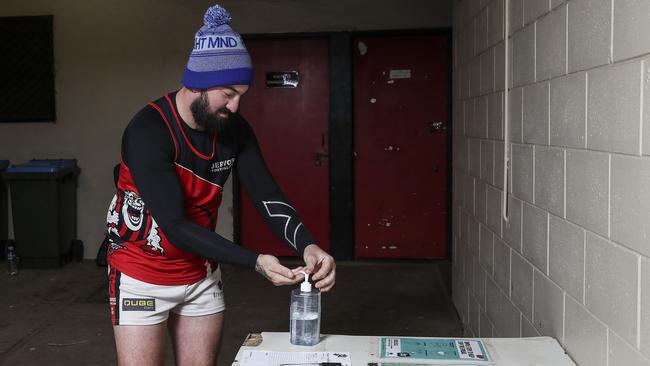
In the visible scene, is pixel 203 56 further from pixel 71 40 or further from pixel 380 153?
pixel 71 40

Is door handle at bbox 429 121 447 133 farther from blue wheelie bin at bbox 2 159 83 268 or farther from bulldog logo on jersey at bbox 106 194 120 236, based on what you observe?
bulldog logo on jersey at bbox 106 194 120 236

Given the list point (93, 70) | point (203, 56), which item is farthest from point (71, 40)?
point (203, 56)

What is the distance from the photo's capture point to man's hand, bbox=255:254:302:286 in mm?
1891

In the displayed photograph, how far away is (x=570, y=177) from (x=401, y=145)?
4011 mm

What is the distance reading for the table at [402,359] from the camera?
173 centimetres

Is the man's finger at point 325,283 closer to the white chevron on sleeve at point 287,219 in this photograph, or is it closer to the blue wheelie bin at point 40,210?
the white chevron on sleeve at point 287,219

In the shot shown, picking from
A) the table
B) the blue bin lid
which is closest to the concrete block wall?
the table

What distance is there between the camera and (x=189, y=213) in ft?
7.19

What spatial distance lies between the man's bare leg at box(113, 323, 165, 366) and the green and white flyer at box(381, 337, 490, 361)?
29.8 inches

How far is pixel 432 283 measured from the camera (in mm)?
5309

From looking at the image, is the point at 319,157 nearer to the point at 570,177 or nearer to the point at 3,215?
the point at 3,215

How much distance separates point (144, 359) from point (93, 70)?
4.47 metres

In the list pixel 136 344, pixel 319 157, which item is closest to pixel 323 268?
pixel 136 344

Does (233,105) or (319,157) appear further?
(319,157)
